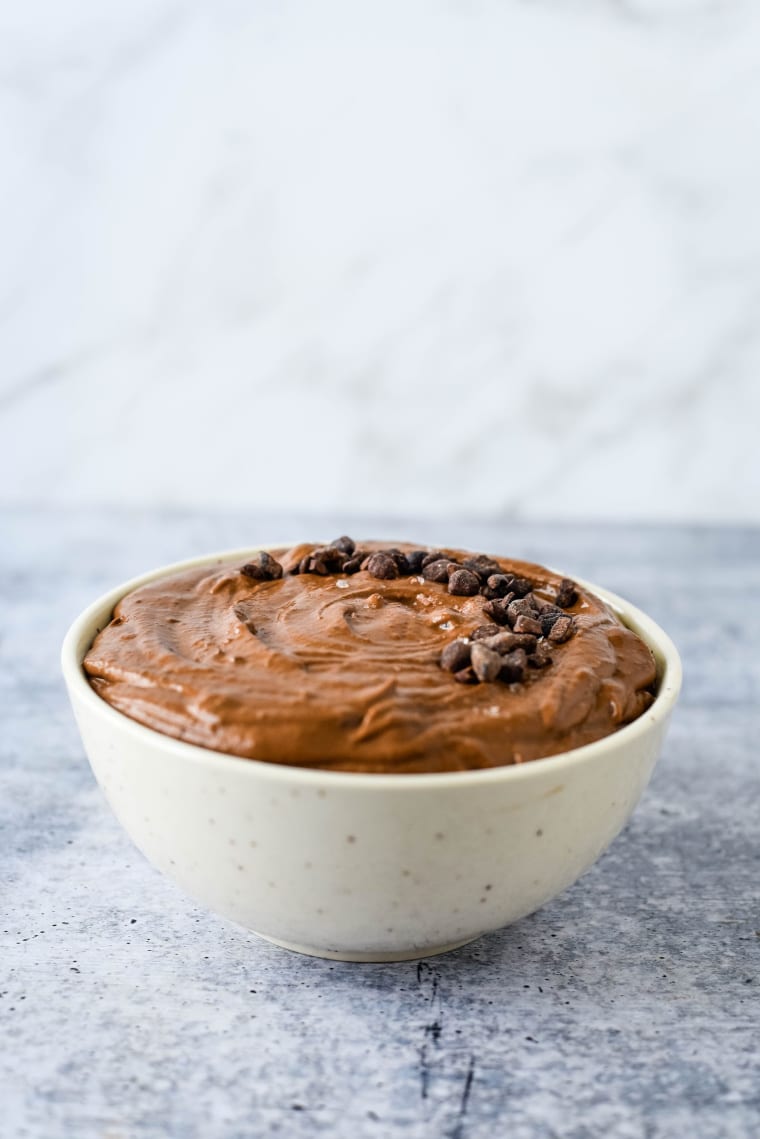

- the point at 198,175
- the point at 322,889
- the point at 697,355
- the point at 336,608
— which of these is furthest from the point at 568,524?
the point at 322,889

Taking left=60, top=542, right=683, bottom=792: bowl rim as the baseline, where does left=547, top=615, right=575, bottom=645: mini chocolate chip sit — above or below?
above

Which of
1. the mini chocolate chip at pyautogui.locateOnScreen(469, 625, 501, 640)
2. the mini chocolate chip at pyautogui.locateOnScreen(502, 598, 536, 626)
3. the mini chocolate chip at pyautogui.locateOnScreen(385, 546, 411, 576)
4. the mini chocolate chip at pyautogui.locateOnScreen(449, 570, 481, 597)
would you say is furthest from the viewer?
the mini chocolate chip at pyautogui.locateOnScreen(385, 546, 411, 576)

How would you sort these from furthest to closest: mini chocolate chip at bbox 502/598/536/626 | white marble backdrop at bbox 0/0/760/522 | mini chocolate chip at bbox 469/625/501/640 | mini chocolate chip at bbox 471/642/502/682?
white marble backdrop at bbox 0/0/760/522
mini chocolate chip at bbox 502/598/536/626
mini chocolate chip at bbox 469/625/501/640
mini chocolate chip at bbox 471/642/502/682

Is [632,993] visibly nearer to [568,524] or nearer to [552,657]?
[552,657]

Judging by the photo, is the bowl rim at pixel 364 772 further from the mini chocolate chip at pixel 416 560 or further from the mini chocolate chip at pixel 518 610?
the mini chocolate chip at pixel 416 560

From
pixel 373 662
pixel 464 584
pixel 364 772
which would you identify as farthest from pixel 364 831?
pixel 464 584

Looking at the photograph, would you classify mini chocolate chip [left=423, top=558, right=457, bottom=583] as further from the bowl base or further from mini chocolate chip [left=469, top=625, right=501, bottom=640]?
the bowl base

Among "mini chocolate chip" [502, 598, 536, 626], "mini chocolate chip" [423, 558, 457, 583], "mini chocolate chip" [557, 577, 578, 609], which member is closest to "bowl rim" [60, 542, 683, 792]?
"mini chocolate chip" [557, 577, 578, 609]
